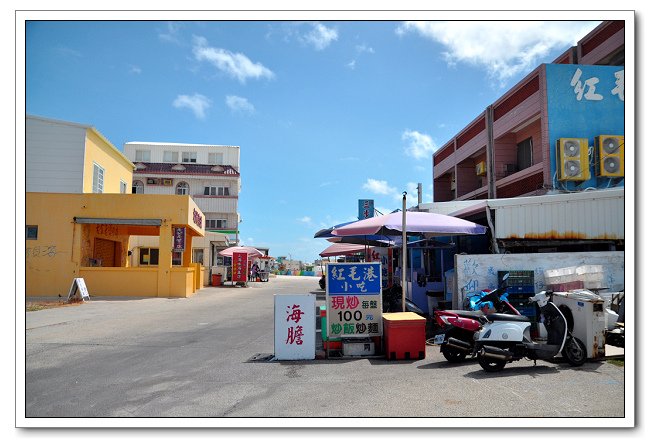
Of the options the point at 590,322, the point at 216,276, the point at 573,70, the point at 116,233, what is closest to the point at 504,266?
the point at 590,322

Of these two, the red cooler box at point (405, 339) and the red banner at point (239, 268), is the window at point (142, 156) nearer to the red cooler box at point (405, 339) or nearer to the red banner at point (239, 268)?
the red banner at point (239, 268)

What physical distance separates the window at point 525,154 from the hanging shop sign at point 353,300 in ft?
43.4

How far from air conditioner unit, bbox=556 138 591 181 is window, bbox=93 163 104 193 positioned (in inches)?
862

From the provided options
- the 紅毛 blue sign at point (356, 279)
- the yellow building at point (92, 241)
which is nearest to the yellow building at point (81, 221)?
the yellow building at point (92, 241)

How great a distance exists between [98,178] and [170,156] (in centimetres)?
2927

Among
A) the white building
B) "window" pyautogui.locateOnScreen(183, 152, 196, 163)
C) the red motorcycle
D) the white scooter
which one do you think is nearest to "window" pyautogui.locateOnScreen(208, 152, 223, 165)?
the white building

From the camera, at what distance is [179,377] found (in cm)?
664

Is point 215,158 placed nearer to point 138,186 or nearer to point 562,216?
point 138,186

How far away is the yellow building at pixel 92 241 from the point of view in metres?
19.8

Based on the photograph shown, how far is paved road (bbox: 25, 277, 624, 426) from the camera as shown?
16.7 feet

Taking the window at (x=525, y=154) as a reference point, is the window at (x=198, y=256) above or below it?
below

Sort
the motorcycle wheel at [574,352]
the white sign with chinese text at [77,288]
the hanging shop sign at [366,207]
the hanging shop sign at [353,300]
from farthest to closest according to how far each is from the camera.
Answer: the hanging shop sign at [366,207] < the white sign with chinese text at [77,288] < the hanging shop sign at [353,300] < the motorcycle wheel at [574,352]

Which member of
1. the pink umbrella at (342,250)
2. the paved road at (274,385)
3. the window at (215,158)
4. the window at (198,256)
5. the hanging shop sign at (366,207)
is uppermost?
the window at (215,158)

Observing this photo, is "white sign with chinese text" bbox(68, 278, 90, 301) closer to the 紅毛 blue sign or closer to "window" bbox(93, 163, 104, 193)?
"window" bbox(93, 163, 104, 193)
